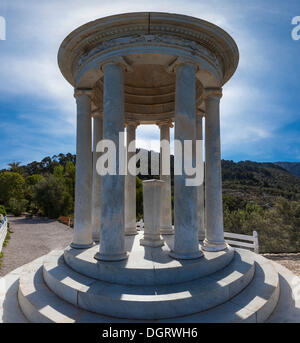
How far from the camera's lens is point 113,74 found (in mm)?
17297

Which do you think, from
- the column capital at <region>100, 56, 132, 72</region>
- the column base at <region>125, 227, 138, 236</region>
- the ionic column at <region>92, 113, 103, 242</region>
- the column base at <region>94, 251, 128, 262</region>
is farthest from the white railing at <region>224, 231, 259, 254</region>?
the column capital at <region>100, 56, 132, 72</region>

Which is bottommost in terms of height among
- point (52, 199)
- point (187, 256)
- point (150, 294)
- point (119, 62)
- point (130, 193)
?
point (150, 294)

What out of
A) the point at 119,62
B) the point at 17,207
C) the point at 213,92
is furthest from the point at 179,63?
the point at 17,207

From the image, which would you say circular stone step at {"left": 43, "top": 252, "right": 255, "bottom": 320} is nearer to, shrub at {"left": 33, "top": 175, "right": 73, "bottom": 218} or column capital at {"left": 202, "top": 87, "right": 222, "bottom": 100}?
column capital at {"left": 202, "top": 87, "right": 222, "bottom": 100}

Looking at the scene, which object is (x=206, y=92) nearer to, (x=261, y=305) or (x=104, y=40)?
(x=104, y=40)

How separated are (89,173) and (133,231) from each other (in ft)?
35.2

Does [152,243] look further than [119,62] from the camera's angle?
Yes

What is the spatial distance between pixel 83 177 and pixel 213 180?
11.8m

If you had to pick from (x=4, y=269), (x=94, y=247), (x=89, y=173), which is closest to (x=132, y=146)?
(x=89, y=173)

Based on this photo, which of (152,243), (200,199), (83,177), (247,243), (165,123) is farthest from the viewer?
(165,123)

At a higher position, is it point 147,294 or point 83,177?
point 83,177

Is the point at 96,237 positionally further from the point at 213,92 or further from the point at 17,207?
the point at 17,207

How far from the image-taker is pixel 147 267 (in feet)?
49.4

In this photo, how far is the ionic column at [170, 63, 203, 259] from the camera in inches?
647
